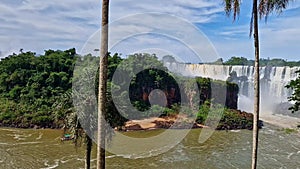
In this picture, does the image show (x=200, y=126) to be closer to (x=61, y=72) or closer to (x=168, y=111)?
(x=168, y=111)

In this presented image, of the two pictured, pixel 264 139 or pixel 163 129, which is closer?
pixel 264 139

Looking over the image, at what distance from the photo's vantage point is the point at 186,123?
26219 millimetres

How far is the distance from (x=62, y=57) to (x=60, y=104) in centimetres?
2576

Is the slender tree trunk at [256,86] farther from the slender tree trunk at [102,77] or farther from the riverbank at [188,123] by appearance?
the riverbank at [188,123]

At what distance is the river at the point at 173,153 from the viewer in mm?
15906

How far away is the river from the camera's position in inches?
626

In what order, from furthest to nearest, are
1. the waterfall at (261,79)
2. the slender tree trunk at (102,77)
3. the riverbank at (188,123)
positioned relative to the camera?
the waterfall at (261,79) < the riverbank at (188,123) < the slender tree trunk at (102,77)

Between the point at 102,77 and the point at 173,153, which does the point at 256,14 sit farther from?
the point at 173,153

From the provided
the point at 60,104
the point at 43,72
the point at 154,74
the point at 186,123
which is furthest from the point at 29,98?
the point at 60,104

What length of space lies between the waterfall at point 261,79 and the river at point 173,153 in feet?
50.4

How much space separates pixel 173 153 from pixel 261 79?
88.4ft

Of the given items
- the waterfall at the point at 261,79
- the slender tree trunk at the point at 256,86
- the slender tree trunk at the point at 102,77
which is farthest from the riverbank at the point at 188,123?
the slender tree trunk at the point at 102,77

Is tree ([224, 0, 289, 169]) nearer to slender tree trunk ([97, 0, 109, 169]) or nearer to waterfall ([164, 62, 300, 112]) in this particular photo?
slender tree trunk ([97, 0, 109, 169])

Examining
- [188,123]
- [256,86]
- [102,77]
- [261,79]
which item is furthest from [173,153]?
[261,79]
